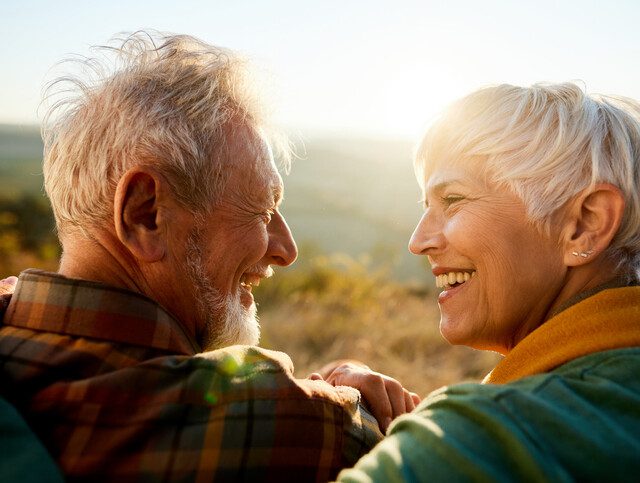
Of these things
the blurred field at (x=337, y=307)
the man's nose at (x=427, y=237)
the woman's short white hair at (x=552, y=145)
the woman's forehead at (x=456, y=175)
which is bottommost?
the blurred field at (x=337, y=307)

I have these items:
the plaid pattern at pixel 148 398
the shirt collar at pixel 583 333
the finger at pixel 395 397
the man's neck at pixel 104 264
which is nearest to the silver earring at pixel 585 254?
the shirt collar at pixel 583 333

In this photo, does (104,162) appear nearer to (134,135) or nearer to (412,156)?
(134,135)

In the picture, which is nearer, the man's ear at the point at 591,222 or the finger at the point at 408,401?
the man's ear at the point at 591,222

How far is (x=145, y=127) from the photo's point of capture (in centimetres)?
213

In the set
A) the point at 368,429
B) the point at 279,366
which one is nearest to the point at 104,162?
the point at 279,366

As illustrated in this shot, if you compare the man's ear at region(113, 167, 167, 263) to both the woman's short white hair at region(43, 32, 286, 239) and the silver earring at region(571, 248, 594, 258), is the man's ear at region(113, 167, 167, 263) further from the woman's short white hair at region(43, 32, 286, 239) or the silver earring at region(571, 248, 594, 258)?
the silver earring at region(571, 248, 594, 258)

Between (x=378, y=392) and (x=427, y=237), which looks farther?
(x=427, y=237)

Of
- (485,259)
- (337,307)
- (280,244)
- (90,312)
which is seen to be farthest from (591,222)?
(337,307)

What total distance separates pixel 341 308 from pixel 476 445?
8.68m

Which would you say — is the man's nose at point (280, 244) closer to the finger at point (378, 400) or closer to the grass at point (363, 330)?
the finger at point (378, 400)

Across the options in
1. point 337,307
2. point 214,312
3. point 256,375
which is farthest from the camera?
point 337,307

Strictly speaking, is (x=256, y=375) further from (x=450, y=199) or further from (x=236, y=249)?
(x=450, y=199)

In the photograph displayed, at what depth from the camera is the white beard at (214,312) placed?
7.23ft

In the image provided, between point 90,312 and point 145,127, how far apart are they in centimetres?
69
